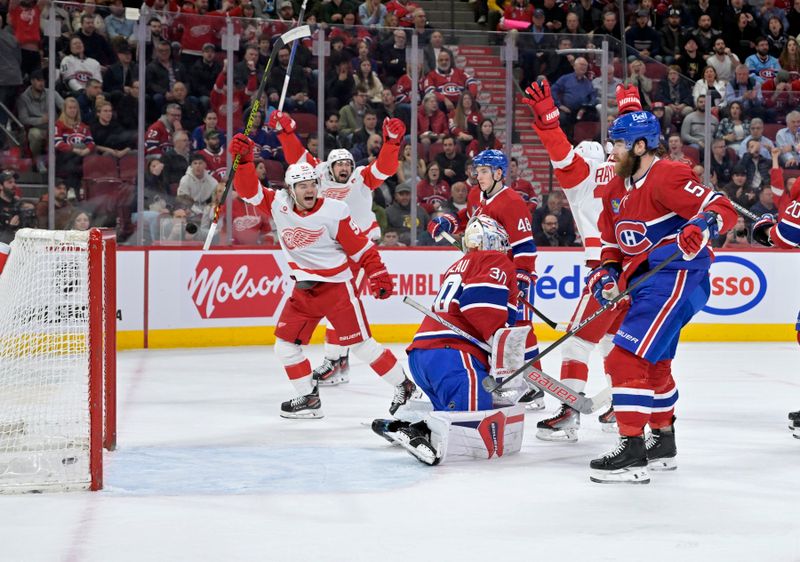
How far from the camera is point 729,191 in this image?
1015 cm

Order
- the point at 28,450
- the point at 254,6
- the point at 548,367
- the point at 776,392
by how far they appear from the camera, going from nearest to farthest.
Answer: the point at 28,450, the point at 776,392, the point at 548,367, the point at 254,6

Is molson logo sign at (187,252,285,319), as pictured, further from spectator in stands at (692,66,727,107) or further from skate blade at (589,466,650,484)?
skate blade at (589,466,650,484)

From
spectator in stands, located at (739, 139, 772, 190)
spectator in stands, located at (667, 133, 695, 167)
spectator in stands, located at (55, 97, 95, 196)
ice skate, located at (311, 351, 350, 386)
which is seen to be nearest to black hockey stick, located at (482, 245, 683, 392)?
ice skate, located at (311, 351, 350, 386)

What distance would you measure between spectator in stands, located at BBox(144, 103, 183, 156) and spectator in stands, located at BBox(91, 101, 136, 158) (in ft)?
0.39

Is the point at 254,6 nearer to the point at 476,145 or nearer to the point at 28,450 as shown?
the point at 476,145

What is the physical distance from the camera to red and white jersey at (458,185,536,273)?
6012mm

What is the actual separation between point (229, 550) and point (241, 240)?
6.15 m

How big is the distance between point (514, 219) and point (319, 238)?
0.98 metres

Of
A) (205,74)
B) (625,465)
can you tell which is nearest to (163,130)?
(205,74)

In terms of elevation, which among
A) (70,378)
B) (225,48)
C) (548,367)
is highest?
(225,48)

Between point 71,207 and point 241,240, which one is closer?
point 71,207

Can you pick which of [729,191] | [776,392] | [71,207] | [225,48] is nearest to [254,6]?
[225,48]

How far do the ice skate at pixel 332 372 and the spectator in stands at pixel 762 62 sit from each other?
6.58 metres

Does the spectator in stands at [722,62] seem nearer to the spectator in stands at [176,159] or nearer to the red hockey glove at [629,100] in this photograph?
the spectator in stands at [176,159]
